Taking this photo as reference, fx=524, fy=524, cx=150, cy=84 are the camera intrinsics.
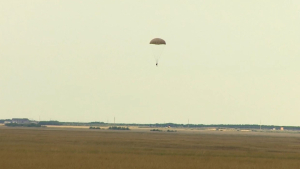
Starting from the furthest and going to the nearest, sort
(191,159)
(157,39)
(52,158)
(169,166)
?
(157,39) → (191,159) → (52,158) → (169,166)

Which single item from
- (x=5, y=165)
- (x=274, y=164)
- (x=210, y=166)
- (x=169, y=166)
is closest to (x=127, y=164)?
(x=169, y=166)

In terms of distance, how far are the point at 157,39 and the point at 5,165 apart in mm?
46458

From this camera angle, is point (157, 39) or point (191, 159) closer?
point (191, 159)

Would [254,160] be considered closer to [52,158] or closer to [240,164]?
[240,164]

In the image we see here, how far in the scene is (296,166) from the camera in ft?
149

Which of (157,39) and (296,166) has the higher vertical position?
(157,39)

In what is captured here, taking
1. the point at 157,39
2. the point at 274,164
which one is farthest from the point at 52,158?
the point at 157,39

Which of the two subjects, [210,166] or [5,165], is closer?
[5,165]

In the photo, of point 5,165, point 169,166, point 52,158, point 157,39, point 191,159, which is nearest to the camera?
point 5,165

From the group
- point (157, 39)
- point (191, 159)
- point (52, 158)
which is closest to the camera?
point (52, 158)

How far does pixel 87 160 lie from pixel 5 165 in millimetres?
7583

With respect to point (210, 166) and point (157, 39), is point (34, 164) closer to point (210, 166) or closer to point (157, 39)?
point (210, 166)

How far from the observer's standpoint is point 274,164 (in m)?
46.8

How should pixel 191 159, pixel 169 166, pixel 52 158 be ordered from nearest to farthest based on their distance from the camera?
pixel 169 166 → pixel 52 158 → pixel 191 159
